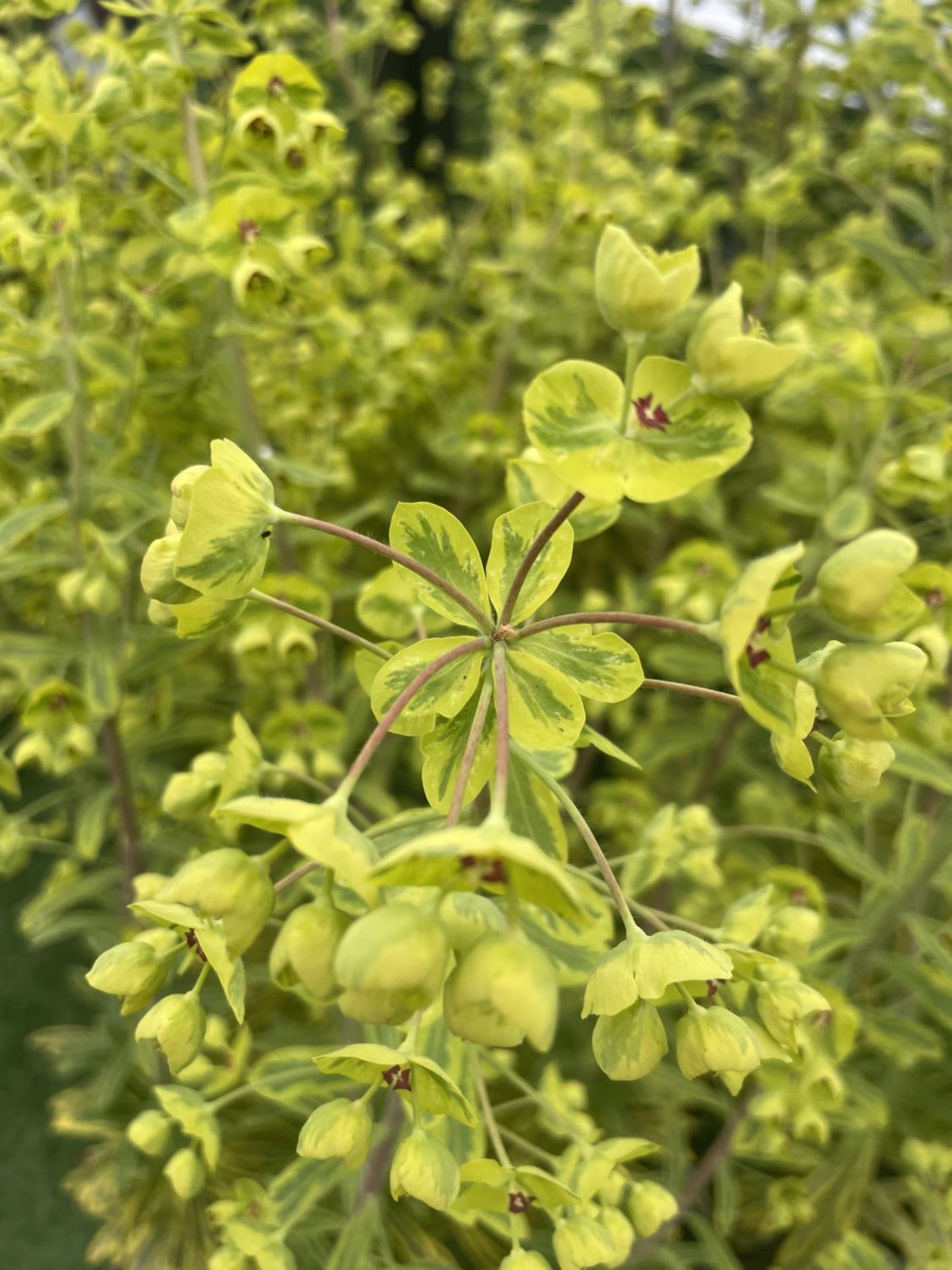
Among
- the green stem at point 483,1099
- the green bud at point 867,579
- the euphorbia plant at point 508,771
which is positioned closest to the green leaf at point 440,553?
the euphorbia plant at point 508,771

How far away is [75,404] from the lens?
1041 mm

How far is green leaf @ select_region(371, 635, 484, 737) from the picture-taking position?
52cm

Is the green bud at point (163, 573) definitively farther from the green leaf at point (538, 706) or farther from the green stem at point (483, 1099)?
the green stem at point (483, 1099)

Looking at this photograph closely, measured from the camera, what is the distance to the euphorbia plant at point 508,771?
41cm

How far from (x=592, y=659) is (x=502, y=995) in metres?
0.22

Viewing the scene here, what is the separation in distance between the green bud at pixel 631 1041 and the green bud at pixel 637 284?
1.22 feet

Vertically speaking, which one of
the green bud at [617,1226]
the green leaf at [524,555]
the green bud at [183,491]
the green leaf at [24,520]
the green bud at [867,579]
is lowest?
the green bud at [617,1226]

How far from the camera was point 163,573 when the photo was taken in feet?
1.68

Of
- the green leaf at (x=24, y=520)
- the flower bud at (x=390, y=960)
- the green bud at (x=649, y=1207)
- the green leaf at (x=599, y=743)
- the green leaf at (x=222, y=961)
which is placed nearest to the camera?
the flower bud at (x=390, y=960)

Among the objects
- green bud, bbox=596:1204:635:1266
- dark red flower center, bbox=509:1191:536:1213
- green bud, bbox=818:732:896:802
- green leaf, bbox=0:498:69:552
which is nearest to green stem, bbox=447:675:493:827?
green bud, bbox=818:732:896:802

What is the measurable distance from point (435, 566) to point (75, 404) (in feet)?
2.28

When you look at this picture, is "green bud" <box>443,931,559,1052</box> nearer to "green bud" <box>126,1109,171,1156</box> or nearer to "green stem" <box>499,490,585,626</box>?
"green stem" <box>499,490,585,626</box>

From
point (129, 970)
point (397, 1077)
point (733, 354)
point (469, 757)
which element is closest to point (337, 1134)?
point (397, 1077)

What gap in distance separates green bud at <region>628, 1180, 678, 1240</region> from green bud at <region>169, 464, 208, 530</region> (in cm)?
66
